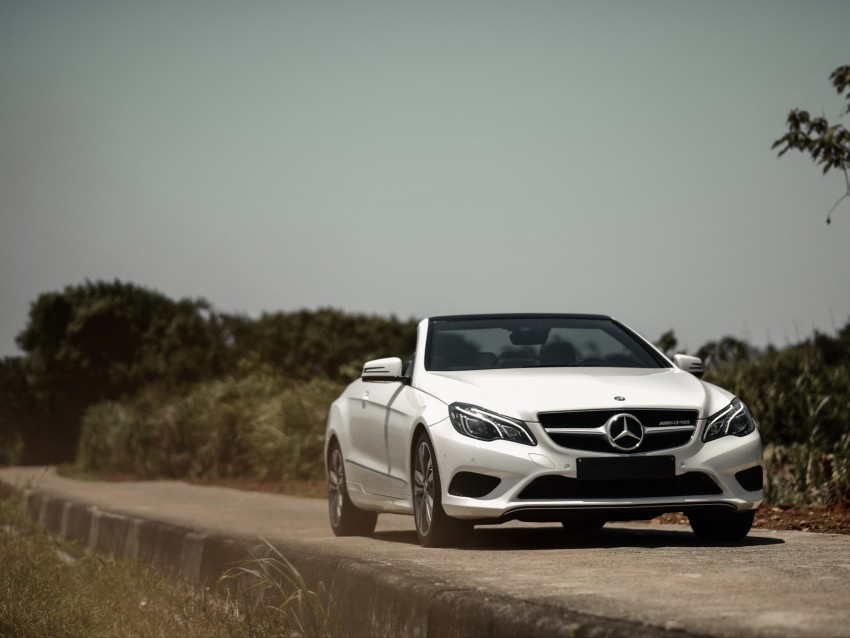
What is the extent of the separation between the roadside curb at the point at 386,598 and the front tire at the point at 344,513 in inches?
47.9

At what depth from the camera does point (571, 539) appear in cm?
998

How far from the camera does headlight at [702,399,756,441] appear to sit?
28.9ft

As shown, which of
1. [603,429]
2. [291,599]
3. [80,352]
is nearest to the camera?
[291,599]

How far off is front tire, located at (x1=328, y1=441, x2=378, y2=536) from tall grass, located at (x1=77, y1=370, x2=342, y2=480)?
8842 mm

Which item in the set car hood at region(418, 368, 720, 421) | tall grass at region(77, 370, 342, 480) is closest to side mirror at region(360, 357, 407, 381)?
car hood at region(418, 368, 720, 421)

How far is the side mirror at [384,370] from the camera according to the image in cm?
973

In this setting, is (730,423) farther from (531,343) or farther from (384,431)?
(384,431)

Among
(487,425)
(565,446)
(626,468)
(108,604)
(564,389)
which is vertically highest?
(564,389)

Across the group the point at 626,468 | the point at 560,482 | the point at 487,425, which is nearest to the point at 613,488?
the point at 626,468

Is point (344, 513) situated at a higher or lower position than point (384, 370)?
lower

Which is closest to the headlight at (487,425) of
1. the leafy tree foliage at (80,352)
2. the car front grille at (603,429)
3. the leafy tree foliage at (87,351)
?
the car front grille at (603,429)

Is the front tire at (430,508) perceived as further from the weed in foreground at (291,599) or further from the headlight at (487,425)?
the weed in foreground at (291,599)

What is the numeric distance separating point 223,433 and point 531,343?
44.3 feet

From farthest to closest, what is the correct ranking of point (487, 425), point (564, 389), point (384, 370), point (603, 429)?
point (384, 370) → point (564, 389) → point (487, 425) → point (603, 429)
